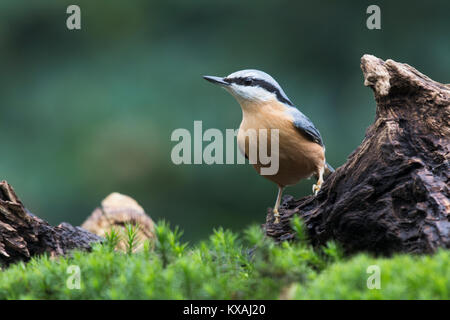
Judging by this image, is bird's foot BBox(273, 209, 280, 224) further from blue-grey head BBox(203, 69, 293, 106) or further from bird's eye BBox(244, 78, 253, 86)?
bird's eye BBox(244, 78, 253, 86)

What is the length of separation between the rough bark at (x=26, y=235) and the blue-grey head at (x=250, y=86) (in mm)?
1615

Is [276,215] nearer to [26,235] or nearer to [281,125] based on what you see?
[281,125]

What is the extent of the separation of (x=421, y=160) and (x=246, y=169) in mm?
4397

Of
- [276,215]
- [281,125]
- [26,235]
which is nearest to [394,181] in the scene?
[276,215]

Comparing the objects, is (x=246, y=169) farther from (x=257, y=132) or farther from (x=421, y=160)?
(x=421, y=160)

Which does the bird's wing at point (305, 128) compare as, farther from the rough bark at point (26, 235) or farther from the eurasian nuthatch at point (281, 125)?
the rough bark at point (26, 235)

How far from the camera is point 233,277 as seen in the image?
2.54m

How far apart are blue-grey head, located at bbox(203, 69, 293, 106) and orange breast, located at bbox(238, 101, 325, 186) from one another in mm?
79

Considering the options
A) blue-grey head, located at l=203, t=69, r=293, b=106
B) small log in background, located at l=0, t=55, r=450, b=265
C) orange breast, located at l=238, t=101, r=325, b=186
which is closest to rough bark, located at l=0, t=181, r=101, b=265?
small log in background, located at l=0, t=55, r=450, b=265

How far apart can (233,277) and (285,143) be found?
173 cm

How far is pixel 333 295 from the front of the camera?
200 cm

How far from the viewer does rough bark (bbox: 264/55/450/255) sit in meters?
2.71

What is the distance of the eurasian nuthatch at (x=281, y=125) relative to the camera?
410 cm
